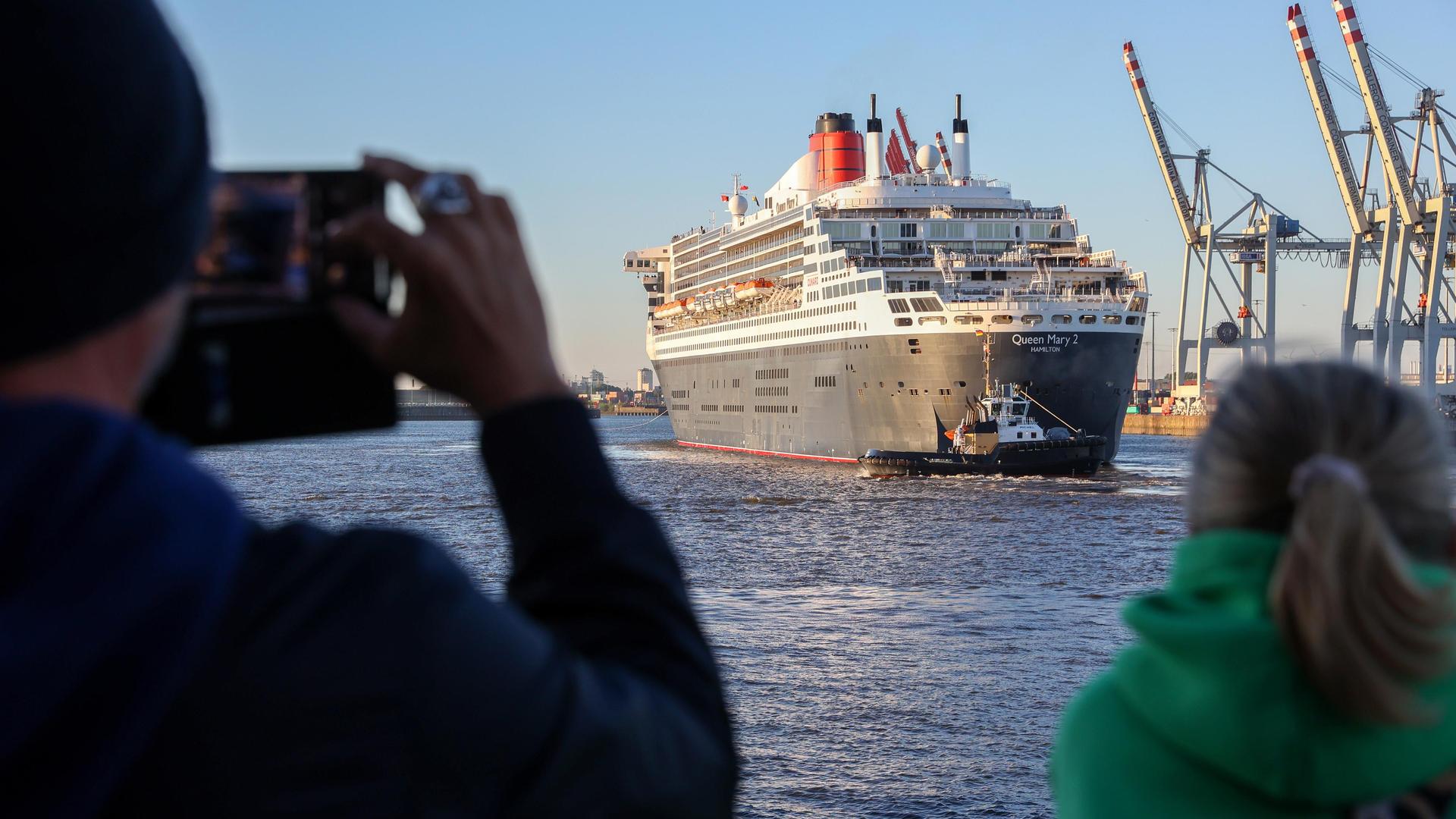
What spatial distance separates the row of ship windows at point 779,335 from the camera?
3894 centimetres

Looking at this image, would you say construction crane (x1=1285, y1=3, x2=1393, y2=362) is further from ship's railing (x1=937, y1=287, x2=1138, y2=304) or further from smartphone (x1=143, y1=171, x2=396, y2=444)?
smartphone (x1=143, y1=171, x2=396, y2=444)

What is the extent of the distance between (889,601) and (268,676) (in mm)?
15707

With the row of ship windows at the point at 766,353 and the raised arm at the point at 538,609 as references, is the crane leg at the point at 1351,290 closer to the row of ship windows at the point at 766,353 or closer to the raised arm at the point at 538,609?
the row of ship windows at the point at 766,353

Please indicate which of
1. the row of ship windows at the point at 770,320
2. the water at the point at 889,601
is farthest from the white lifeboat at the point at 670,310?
the water at the point at 889,601

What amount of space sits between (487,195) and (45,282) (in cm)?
33

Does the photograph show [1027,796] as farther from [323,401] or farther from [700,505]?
[700,505]

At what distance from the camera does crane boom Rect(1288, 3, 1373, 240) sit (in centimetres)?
5162

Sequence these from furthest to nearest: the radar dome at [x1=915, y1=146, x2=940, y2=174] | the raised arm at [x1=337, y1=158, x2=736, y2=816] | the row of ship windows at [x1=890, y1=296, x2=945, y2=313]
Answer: the radar dome at [x1=915, y1=146, x2=940, y2=174] < the row of ship windows at [x1=890, y1=296, x2=945, y2=313] < the raised arm at [x1=337, y1=158, x2=736, y2=816]

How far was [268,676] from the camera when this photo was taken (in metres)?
0.78

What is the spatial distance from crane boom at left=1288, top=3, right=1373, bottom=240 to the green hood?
184 ft

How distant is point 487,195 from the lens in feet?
3.28

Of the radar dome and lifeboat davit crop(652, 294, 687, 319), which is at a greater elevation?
the radar dome

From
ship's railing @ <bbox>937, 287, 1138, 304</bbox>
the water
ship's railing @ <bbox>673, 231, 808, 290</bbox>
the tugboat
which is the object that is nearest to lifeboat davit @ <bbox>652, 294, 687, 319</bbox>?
ship's railing @ <bbox>673, 231, 808, 290</bbox>

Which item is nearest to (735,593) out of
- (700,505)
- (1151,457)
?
(700,505)
